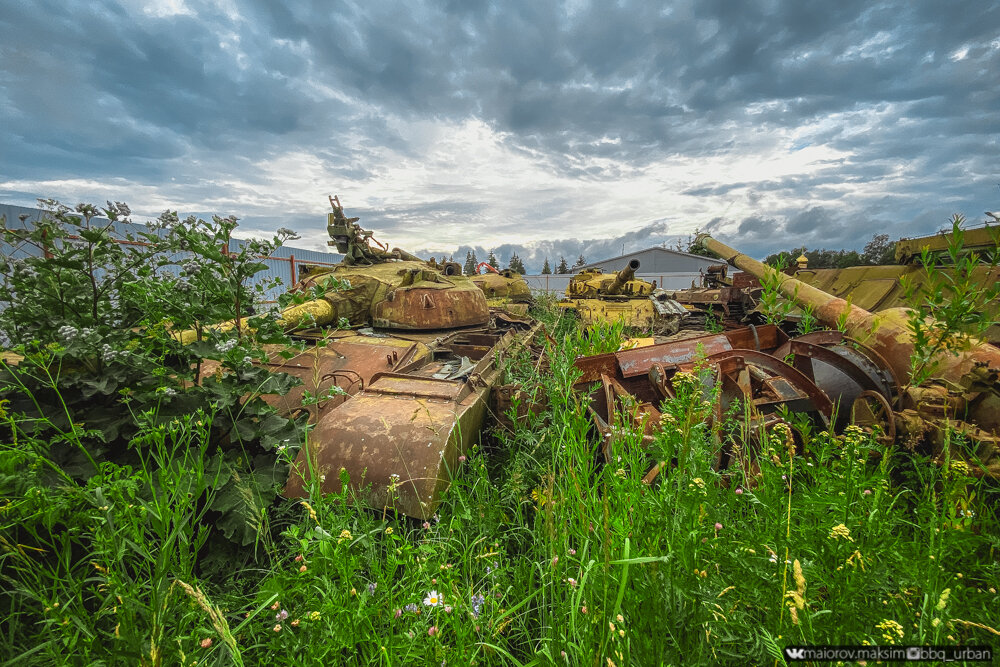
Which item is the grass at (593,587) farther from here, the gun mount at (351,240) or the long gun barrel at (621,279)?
the long gun barrel at (621,279)

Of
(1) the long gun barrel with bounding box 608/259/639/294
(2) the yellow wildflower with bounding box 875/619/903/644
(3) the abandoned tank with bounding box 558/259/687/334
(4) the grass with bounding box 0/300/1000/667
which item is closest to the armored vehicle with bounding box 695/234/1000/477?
(4) the grass with bounding box 0/300/1000/667

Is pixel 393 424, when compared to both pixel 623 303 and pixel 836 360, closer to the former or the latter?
pixel 836 360

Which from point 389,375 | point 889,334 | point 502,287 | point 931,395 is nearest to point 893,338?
point 889,334

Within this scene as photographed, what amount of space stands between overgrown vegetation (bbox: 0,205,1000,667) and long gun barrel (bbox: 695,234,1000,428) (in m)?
0.91

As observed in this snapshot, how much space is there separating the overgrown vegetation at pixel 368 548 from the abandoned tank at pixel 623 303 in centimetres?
810

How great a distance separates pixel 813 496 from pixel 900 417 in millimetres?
1948

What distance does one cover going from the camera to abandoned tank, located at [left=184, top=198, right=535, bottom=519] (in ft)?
8.39

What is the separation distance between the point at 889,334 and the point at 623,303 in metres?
8.91

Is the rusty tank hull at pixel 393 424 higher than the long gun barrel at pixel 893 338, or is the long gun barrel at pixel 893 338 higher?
the long gun barrel at pixel 893 338

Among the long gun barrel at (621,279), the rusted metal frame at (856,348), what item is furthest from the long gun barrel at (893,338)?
the long gun barrel at (621,279)

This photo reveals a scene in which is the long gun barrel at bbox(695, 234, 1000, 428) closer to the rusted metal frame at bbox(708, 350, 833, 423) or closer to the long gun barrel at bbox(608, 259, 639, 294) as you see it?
the rusted metal frame at bbox(708, 350, 833, 423)

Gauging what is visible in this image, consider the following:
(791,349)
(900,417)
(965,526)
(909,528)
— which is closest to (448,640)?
(965,526)

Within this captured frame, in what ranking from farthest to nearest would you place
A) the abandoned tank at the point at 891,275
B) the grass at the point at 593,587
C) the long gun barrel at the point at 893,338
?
the abandoned tank at the point at 891,275 → the long gun barrel at the point at 893,338 → the grass at the point at 593,587

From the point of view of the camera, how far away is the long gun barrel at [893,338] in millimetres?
2808
